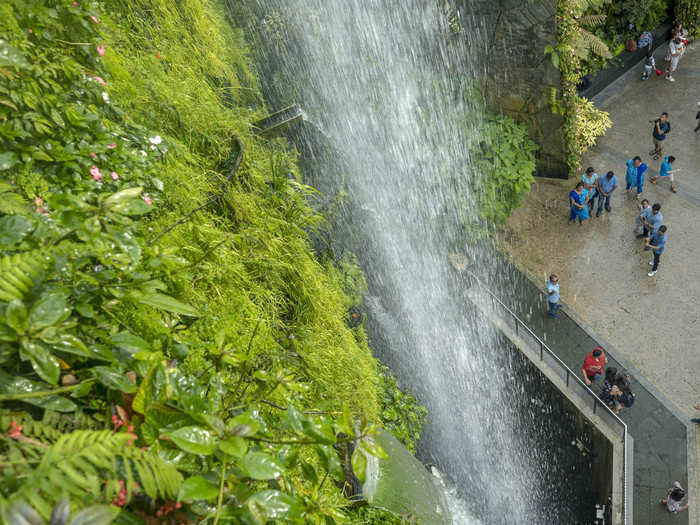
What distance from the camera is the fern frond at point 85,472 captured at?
135 cm

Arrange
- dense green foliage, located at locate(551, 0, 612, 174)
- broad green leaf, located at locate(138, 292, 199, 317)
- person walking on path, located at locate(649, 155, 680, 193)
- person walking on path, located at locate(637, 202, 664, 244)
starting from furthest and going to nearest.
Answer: person walking on path, located at locate(649, 155, 680, 193)
dense green foliage, located at locate(551, 0, 612, 174)
person walking on path, located at locate(637, 202, 664, 244)
broad green leaf, located at locate(138, 292, 199, 317)

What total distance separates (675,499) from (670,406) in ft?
5.40

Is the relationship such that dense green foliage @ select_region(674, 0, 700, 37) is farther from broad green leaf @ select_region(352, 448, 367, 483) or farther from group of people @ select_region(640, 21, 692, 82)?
broad green leaf @ select_region(352, 448, 367, 483)

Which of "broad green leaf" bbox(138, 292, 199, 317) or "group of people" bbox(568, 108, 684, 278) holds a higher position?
"broad green leaf" bbox(138, 292, 199, 317)

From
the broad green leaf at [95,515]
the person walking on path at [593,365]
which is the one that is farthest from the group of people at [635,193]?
the broad green leaf at [95,515]

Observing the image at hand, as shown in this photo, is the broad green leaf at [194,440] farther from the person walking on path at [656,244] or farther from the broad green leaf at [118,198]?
the person walking on path at [656,244]

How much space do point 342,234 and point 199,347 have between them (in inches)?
205

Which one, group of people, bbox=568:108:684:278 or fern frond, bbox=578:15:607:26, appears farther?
fern frond, bbox=578:15:607:26

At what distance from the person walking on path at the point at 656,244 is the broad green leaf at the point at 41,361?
10.1m

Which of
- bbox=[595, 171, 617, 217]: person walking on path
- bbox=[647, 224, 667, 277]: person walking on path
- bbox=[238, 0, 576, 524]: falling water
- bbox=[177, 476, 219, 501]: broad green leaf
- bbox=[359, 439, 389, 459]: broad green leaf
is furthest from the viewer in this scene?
bbox=[595, 171, 617, 217]: person walking on path

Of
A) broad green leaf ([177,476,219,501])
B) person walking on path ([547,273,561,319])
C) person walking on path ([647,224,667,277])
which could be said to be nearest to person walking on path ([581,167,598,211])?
person walking on path ([647,224,667,277])

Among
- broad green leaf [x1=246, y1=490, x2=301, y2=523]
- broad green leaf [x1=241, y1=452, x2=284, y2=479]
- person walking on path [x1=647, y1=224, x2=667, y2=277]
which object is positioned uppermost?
broad green leaf [x1=241, y1=452, x2=284, y2=479]

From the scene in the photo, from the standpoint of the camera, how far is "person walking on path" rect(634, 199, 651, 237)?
33.9 ft

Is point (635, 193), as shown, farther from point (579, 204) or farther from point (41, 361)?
point (41, 361)
